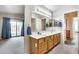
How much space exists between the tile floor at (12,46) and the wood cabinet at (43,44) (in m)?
0.20

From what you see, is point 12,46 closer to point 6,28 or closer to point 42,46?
point 6,28

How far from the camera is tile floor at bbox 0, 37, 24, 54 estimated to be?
5.36ft

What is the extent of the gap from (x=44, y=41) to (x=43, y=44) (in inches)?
2.4

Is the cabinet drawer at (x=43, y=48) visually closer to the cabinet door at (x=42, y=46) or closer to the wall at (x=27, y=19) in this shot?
the cabinet door at (x=42, y=46)

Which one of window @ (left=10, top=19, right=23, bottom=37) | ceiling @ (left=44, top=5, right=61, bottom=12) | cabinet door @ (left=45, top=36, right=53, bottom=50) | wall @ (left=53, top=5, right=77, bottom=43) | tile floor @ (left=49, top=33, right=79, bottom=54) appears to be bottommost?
tile floor @ (left=49, top=33, right=79, bottom=54)

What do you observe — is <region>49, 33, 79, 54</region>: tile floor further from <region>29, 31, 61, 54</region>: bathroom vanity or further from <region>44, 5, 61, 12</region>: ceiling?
<region>44, 5, 61, 12</region>: ceiling

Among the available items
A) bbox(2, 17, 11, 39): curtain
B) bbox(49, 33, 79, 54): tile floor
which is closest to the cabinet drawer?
bbox(49, 33, 79, 54): tile floor

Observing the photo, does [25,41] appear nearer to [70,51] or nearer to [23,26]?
[23,26]

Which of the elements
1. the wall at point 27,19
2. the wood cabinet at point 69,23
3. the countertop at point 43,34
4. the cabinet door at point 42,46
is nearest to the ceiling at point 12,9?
the wall at point 27,19

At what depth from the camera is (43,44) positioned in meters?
1.67

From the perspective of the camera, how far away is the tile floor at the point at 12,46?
1.63 meters
